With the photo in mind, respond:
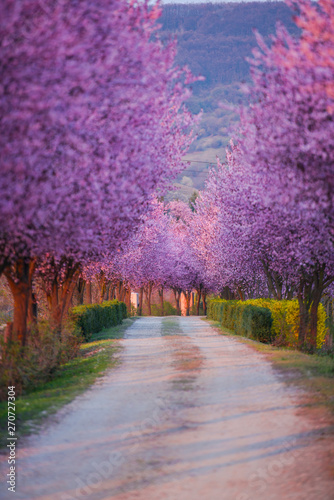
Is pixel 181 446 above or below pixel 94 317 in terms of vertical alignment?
below

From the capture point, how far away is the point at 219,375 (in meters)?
14.8

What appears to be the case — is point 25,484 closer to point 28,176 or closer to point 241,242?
point 28,176

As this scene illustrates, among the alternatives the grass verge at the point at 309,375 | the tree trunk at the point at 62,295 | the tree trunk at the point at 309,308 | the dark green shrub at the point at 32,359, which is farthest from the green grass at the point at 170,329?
the grass verge at the point at 309,375

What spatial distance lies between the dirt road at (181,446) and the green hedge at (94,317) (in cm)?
1227

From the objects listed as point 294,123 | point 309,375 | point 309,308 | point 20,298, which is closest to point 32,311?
point 20,298

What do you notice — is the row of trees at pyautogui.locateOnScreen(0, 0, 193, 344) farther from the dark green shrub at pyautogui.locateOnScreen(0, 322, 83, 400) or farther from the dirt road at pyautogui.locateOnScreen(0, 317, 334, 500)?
the dirt road at pyautogui.locateOnScreen(0, 317, 334, 500)

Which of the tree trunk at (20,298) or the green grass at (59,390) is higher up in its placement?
the tree trunk at (20,298)

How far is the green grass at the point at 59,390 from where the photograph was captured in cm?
1027

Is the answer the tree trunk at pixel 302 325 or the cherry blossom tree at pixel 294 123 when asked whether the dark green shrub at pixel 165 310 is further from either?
the cherry blossom tree at pixel 294 123

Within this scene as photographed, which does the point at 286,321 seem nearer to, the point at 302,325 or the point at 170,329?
the point at 302,325

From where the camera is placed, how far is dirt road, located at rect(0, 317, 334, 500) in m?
7.08

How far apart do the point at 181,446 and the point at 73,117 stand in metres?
5.50

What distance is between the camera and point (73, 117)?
32.0ft

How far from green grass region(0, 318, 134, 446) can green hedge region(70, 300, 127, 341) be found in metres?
3.63
